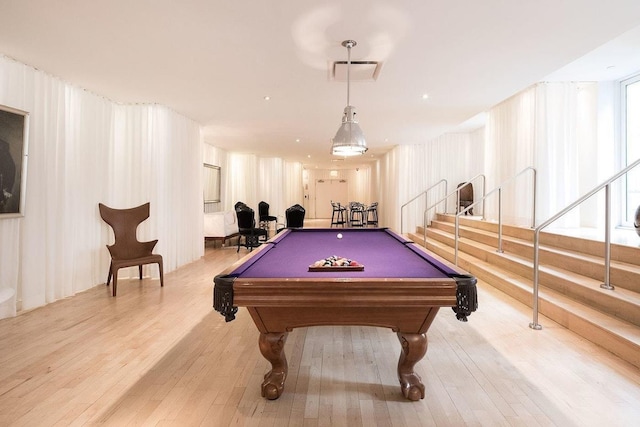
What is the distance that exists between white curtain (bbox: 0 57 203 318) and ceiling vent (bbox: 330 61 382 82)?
3133mm

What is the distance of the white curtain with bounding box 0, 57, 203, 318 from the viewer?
13.0ft

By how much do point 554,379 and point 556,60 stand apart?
11.1 feet

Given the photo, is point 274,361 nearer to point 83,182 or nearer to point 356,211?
point 83,182

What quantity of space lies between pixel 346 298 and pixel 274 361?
718 mm

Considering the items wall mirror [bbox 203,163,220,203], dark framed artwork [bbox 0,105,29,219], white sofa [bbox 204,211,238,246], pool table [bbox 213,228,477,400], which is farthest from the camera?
wall mirror [bbox 203,163,220,203]

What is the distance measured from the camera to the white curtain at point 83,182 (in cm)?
396

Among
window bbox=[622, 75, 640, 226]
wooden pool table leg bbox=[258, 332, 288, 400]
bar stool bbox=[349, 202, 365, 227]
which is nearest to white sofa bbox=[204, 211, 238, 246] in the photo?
bar stool bbox=[349, 202, 365, 227]

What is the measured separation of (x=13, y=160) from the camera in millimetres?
3766

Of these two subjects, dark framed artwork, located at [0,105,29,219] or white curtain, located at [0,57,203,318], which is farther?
white curtain, located at [0,57,203,318]

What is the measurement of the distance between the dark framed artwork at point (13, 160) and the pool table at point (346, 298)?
3016 mm

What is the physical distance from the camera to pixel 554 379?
7.89 ft

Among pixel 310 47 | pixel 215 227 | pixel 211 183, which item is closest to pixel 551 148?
pixel 310 47

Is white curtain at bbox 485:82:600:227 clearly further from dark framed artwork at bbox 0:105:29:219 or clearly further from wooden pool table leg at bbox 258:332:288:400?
dark framed artwork at bbox 0:105:29:219

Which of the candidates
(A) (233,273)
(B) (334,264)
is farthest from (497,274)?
(A) (233,273)
